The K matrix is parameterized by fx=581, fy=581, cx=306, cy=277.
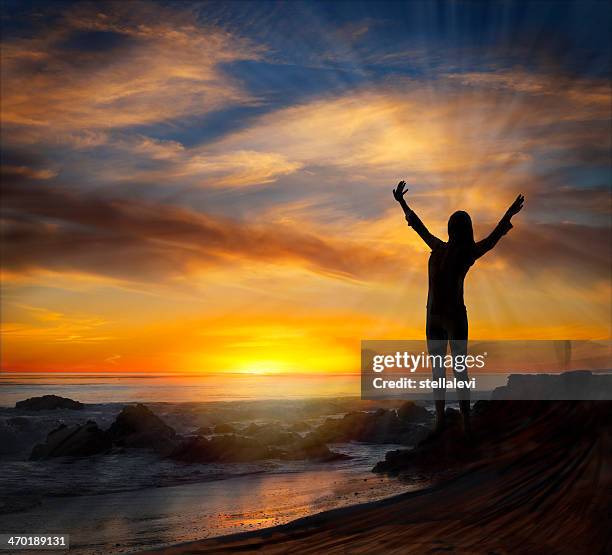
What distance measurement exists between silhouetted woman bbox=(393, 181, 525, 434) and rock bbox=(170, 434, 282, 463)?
347 inches

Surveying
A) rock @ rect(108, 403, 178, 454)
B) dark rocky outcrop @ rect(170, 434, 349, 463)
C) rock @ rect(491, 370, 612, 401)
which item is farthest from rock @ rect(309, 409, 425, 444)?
rock @ rect(491, 370, 612, 401)

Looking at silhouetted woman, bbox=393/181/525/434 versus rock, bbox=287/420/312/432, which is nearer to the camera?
silhouetted woman, bbox=393/181/525/434

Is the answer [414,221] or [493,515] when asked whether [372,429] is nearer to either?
[414,221]

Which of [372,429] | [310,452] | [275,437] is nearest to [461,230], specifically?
[310,452]

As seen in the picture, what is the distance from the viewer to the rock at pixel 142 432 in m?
19.4

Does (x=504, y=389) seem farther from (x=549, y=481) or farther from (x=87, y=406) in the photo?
(x=87, y=406)

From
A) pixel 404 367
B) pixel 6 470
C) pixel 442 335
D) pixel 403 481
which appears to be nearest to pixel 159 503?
pixel 403 481

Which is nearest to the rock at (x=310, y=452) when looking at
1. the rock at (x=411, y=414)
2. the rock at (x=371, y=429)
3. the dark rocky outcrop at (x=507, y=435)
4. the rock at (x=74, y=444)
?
the rock at (x=371, y=429)

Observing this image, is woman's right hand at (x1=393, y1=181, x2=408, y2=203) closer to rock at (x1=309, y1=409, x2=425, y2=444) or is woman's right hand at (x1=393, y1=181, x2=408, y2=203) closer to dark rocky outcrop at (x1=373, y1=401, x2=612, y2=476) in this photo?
dark rocky outcrop at (x1=373, y1=401, x2=612, y2=476)

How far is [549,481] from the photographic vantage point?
7664mm

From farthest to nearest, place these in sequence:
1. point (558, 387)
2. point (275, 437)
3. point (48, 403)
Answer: point (48, 403), point (275, 437), point (558, 387)

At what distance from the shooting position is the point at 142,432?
20.0 meters

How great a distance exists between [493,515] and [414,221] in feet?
15.4

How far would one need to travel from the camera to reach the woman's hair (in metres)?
9.26
